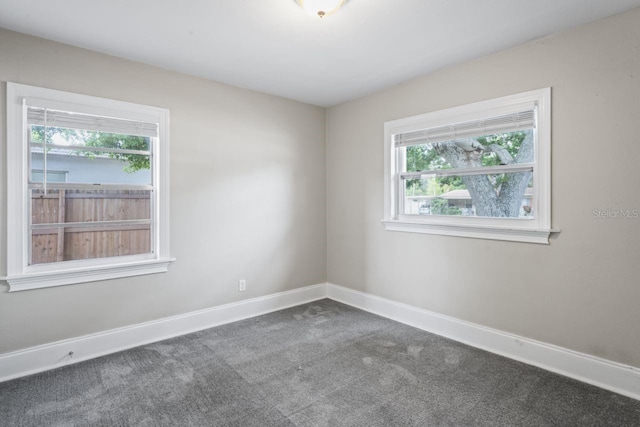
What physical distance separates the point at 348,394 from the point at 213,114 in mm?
2753

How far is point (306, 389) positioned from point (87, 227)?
85.9 inches

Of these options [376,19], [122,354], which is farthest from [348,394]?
[376,19]

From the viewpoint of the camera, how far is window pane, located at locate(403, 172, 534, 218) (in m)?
2.74

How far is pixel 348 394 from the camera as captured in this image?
2227 millimetres

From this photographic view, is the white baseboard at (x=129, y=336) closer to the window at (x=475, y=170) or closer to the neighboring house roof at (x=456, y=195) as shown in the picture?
the window at (x=475, y=170)

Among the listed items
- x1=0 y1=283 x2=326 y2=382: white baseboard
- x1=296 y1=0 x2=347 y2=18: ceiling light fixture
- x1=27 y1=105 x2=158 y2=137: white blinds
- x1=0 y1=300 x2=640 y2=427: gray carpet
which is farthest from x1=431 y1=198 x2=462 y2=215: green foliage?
x1=27 y1=105 x2=158 y2=137: white blinds

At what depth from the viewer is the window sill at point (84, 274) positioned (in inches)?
97.0

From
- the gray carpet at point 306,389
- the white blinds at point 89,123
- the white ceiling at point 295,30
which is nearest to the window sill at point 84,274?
the gray carpet at point 306,389

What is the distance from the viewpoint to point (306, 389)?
2.29 metres

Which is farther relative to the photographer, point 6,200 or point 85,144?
point 85,144

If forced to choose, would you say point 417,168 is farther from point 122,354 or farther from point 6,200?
point 6,200

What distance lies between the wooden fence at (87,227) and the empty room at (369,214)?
12 mm

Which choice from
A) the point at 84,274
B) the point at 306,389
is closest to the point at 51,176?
the point at 84,274

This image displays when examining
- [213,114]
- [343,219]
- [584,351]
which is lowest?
[584,351]
